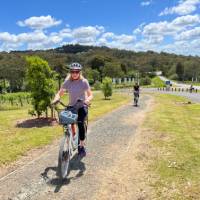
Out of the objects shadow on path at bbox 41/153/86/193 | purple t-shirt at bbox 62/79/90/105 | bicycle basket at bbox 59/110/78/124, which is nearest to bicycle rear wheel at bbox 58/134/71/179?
shadow on path at bbox 41/153/86/193

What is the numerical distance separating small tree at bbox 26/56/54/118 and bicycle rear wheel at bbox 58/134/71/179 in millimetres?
11118

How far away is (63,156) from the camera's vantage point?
7.08 m

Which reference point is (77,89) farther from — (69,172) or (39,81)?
(39,81)

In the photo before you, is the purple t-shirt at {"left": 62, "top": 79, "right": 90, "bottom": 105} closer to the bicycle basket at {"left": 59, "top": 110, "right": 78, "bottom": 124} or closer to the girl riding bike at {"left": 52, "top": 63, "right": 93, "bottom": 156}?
the girl riding bike at {"left": 52, "top": 63, "right": 93, "bottom": 156}

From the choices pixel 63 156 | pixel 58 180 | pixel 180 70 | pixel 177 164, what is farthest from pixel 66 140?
pixel 180 70

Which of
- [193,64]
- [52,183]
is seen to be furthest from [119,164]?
[193,64]

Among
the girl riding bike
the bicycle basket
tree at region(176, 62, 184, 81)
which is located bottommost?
tree at region(176, 62, 184, 81)

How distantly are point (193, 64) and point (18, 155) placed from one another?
141 meters

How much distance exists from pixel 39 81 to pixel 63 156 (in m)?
11.4

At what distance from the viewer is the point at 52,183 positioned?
696cm

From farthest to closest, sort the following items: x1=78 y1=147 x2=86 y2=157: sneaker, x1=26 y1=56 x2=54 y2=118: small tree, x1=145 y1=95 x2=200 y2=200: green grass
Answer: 1. x1=26 y1=56 x2=54 y2=118: small tree
2. x1=78 y1=147 x2=86 y2=157: sneaker
3. x1=145 y1=95 x2=200 y2=200: green grass

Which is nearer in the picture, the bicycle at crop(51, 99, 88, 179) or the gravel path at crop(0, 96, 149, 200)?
the gravel path at crop(0, 96, 149, 200)

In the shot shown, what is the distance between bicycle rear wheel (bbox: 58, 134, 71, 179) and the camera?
699 centimetres

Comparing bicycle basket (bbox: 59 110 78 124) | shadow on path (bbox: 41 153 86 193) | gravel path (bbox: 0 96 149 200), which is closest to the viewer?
gravel path (bbox: 0 96 149 200)
